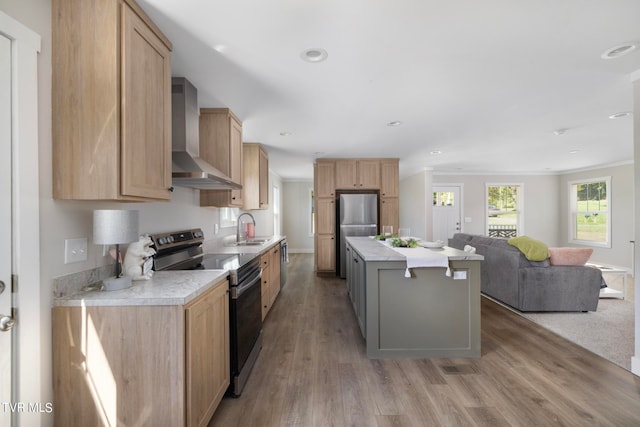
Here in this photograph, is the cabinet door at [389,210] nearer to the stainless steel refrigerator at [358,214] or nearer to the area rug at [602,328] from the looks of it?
the stainless steel refrigerator at [358,214]

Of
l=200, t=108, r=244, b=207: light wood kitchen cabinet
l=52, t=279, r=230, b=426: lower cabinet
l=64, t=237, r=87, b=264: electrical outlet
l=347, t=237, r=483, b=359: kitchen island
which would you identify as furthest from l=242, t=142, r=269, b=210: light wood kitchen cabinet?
l=52, t=279, r=230, b=426: lower cabinet

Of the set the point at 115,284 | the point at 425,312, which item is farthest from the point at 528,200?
the point at 115,284

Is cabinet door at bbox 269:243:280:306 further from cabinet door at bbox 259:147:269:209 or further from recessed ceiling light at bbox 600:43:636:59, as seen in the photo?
recessed ceiling light at bbox 600:43:636:59

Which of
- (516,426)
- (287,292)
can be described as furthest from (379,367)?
(287,292)

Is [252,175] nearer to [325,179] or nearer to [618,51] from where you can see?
[325,179]

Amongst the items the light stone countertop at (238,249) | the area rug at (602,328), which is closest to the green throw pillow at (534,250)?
the area rug at (602,328)

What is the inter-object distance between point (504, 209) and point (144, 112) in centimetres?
878

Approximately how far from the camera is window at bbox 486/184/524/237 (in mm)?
7672

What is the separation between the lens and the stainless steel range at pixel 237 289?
6.34ft

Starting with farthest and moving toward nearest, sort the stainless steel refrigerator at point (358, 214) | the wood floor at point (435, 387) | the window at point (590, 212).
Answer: the window at point (590, 212) < the stainless steel refrigerator at point (358, 214) < the wood floor at point (435, 387)

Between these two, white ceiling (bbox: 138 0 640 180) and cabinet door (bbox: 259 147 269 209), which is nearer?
white ceiling (bbox: 138 0 640 180)

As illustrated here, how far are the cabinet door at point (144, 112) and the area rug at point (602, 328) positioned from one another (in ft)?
12.6

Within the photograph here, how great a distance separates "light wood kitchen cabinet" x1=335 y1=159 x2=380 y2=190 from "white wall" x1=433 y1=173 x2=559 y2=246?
2.89m

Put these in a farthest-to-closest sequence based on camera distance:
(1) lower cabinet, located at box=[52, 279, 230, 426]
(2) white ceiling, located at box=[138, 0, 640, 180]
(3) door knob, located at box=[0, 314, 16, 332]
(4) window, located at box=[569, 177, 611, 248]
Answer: (4) window, located at box=[569, 177, 611, 248] → (2) white ceiling, located at box=[138, 0, 640, 180] → (1) lower cabinet, located at box=[52, 279, 230, 426] → (3) door knob, located at box=[0, 314, 16, 332]
